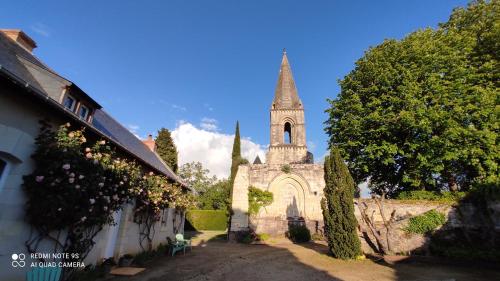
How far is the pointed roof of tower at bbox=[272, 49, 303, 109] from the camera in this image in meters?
30.7

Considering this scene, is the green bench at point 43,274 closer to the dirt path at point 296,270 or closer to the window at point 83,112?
the dirt path at point 296,270

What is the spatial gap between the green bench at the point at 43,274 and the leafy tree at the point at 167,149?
2356 centimetres

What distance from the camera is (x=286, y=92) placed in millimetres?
31703

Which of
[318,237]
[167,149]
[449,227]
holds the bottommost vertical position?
[318,237]

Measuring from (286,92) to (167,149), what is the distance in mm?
16587

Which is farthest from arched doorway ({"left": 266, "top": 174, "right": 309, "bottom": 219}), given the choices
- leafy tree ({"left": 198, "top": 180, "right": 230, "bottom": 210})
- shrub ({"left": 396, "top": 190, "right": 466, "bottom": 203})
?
leafy tree ({"left": 198, "top": 180, "right": 230, "bottom": 210})

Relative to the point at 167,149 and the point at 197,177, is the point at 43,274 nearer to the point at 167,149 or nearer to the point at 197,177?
the point at 167,149

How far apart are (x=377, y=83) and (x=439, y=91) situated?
10.5 feet

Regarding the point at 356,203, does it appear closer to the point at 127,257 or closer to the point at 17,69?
the point at 127,257

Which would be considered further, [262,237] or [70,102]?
[262,237]

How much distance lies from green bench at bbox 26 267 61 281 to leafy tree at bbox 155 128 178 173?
2356 cm

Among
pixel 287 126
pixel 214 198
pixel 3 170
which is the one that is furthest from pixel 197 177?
pixel 3 170

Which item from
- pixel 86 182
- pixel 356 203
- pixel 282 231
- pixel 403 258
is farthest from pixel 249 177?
pixel 86 182

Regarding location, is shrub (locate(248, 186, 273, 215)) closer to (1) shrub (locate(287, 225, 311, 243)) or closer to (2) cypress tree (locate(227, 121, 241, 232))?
(2) cypress tree (locate(227, 121, 241, 232))
